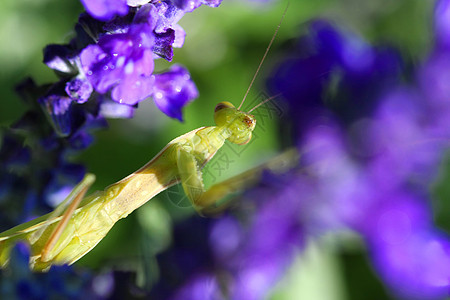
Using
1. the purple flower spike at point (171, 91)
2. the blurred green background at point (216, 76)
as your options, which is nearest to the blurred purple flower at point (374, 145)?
the blurred green background at point (216, 76)

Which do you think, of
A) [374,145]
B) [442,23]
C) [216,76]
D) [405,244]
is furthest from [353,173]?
[216,76]

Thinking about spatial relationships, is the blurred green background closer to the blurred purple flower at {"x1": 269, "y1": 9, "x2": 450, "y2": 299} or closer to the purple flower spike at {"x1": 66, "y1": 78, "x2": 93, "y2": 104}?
the blurred purple flower at {"x1": 269, "y1": 9, "x2": 450, "y2": 299}

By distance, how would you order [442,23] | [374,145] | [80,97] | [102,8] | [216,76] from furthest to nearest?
[216,76], [374,145], [442,23], [80,97], [102,8]

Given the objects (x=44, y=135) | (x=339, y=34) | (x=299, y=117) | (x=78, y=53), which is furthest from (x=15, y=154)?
(x=339, y=34)

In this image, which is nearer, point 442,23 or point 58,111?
point 58,111

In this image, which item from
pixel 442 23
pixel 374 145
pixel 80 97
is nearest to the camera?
pixel 80 97

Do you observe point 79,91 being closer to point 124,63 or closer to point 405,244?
point 124,63

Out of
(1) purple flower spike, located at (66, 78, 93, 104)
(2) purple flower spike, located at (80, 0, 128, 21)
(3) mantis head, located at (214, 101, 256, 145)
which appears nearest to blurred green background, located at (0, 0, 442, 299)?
(3) mantis head, located at (214, 101, 256, 145)
